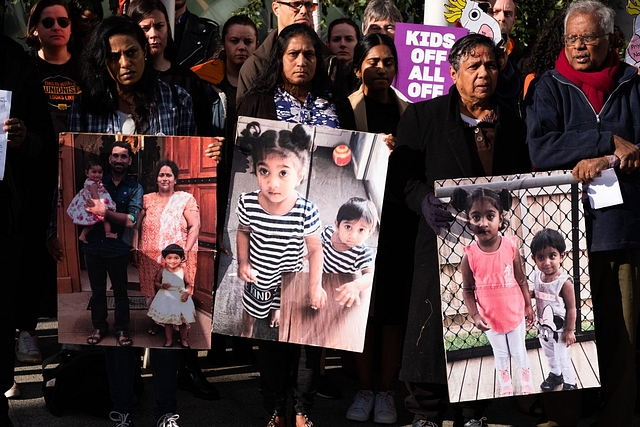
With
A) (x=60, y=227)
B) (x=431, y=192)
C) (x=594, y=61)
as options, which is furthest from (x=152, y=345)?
(x=594, y=61)

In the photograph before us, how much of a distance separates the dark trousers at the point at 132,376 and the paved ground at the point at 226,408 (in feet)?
1.33

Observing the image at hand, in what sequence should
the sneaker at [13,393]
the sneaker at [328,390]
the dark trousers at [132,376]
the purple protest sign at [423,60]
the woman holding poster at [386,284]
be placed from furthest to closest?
the purple protest sign at [423,60] → the sneaker at [328,390] → the sneaker at [13,393] → the woman holding poster at [386,284] → the dark trousers at [132,376]

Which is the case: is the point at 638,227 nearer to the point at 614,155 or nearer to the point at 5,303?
the point at 614,155

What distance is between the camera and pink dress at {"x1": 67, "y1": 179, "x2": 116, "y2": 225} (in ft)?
16.7

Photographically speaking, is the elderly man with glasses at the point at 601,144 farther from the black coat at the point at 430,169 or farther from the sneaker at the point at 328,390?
the sneaker at the point at 328,390

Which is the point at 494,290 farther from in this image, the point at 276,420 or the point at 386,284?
the point at 276,420

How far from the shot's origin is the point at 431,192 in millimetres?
5023

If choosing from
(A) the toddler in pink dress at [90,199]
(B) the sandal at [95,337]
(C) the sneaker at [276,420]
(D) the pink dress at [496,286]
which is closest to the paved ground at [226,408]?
(C) the sneaker at [276,420]

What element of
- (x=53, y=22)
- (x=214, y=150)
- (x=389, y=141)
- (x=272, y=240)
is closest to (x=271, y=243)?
(x=272, y=240)

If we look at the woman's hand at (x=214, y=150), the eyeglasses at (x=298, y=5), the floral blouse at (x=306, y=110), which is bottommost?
the woman's hand at (x=214, y=150)

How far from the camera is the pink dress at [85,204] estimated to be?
509cm

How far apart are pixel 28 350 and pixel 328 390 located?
2023 millimetres

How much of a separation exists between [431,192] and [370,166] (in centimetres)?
38

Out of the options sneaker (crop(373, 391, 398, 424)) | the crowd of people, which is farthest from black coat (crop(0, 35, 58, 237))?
sneaker (crop(373, 391, 398, 424))
